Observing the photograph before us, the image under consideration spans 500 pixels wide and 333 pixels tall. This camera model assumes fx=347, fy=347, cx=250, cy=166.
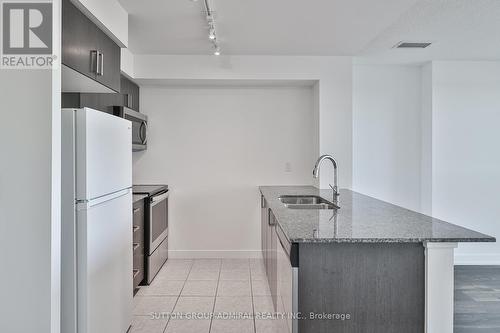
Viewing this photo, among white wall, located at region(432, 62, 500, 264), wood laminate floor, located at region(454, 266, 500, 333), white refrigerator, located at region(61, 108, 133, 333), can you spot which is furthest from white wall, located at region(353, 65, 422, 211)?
white refrigerator, located at region(61, 108, 133, 333)

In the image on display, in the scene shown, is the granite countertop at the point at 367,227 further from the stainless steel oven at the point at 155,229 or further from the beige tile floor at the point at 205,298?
the stainless steel oven at the point at 155,229

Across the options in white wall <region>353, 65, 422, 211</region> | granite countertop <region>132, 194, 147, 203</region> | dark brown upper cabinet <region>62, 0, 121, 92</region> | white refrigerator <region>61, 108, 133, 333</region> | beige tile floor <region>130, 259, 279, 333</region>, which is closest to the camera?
white refrigerator <region>61, 108, 133, 333</region>

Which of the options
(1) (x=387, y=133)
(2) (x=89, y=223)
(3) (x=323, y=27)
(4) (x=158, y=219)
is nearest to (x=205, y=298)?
(4) (x=158, y=219)

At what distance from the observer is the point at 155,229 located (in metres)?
3.66

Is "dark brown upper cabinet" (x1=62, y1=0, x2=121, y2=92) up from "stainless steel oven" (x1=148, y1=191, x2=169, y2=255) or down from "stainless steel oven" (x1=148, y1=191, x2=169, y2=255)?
up

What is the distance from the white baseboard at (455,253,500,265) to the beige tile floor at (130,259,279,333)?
2425 millimetres

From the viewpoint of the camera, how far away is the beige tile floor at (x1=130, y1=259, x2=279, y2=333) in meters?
2.65

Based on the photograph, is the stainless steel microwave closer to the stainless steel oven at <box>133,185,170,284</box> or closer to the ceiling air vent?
the stainless steel oven at <box>133,185,170,284</box>

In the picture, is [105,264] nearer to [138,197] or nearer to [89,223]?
[89,223]

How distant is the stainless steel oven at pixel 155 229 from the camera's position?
3.43 m

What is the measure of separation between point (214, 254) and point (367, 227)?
293 centimetres

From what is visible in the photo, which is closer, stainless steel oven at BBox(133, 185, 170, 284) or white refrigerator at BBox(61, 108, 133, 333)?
white refrigerator at BBox(61, 108, 133, 333)

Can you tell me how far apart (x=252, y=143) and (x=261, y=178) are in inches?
18.2

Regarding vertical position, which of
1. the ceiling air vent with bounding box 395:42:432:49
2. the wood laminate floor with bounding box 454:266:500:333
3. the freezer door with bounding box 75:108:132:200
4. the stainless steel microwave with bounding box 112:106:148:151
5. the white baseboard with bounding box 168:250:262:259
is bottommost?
the wood laminate floor with bounding box 454:266:500:333
